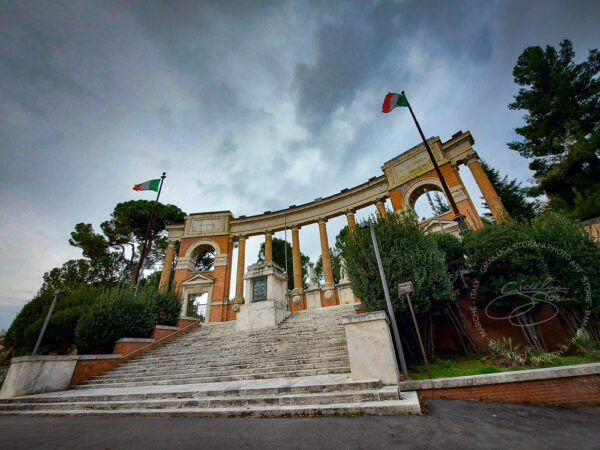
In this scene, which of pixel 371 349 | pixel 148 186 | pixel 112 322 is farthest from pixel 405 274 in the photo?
pixel 148 186

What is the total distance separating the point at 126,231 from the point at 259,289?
62.2 ft

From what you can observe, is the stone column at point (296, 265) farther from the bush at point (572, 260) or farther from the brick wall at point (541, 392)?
the brick wall at point (541, 392)

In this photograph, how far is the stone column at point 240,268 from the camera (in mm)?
20281

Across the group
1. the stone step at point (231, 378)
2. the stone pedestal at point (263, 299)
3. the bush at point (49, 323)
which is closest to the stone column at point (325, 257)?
the stone pedestal at point (263, 299)

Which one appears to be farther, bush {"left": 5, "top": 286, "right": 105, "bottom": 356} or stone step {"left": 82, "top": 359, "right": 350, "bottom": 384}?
bush {"left": 5, "top": 286, "right": 105, "bottom": 356}

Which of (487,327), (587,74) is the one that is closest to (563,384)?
(487,327)

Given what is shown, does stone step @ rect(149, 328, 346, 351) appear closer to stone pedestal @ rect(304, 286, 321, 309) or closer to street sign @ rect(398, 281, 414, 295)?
street sign @ rect(398, 281, 414, 295)

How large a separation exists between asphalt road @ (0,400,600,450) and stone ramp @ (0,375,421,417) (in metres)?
0.20

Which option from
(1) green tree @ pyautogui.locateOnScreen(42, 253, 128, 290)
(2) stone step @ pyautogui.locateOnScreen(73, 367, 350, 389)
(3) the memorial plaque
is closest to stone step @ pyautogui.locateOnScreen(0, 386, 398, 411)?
(2) stone step @ pyautogui.locateOnScreen(73, 367, 350, 389)

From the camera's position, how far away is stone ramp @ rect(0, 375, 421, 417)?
371cm

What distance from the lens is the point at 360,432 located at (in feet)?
9.66

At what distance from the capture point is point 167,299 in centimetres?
1318

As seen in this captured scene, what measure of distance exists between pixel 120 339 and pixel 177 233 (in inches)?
598

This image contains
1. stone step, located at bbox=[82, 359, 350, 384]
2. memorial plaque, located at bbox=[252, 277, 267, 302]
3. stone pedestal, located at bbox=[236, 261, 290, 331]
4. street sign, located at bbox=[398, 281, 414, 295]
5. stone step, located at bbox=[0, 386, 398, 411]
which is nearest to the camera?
stone step, located at bbox=[0, 386, 398, 411]
